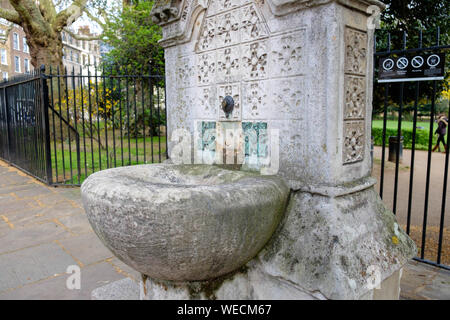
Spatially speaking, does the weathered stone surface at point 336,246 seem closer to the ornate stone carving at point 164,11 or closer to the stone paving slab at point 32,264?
the ornate stone carving at point 164,11

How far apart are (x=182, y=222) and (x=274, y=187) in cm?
57

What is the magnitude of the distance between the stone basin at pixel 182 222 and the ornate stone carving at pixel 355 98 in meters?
0.63

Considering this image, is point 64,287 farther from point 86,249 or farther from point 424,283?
point 424,283

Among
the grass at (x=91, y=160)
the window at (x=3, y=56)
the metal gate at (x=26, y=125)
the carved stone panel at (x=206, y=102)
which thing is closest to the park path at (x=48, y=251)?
the grass at (x=91, y=160)

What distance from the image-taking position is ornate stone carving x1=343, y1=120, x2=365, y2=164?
6.12 ft

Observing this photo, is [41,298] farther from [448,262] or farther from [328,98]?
[448,262]

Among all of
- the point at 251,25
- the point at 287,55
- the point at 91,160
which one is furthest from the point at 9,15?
the point at 287,55

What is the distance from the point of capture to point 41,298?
7.70ft

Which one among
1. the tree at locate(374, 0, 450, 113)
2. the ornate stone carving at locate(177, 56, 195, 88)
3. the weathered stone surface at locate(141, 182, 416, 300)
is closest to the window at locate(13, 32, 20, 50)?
the tree at locate(374, 0, 450, 113)

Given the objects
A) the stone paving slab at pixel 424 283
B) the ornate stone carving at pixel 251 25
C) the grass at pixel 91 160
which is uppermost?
the ornate stone carving at pixel 251 25

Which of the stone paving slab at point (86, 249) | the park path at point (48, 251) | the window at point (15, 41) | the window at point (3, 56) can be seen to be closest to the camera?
the park path at point (48, 251)

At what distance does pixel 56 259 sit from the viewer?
295cm

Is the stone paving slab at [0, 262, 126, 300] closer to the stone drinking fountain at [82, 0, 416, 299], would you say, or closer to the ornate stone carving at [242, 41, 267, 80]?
the stone drinking fountain at [82, 0, 416, 299]

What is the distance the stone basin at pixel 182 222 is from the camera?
1417 millimetres
